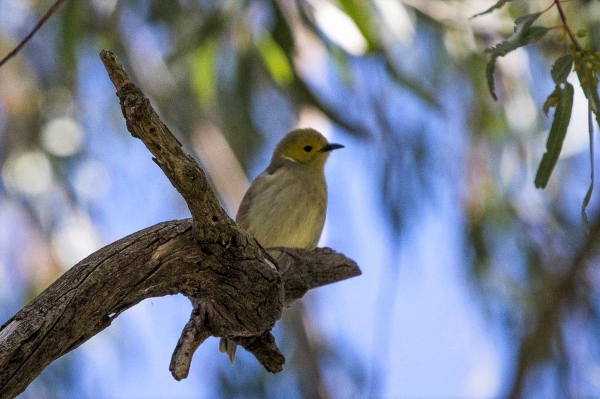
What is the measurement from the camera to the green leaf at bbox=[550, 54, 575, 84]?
2344mm

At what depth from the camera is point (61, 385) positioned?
19.0ft

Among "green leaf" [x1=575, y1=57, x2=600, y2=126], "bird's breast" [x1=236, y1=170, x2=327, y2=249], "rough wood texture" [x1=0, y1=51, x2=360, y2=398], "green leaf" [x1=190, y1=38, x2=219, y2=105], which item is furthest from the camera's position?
"green leaf" [x1=190, y1=38, x2=219, y2=105]

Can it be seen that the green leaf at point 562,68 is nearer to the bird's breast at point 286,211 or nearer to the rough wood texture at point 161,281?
the rough wood texture at point 161,281

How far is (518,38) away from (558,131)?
275mm

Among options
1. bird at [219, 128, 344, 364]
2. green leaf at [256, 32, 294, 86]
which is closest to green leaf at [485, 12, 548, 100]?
bird at [219, 128, 344, 364]

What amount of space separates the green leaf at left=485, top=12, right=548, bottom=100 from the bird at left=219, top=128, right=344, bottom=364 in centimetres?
154

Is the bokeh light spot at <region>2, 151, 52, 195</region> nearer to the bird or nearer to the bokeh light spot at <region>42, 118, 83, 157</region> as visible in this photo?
the bokeh light spot at <region>42, 118, 83, 157</region>

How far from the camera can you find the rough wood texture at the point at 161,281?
2.03m

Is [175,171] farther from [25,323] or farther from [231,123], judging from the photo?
[231,123]

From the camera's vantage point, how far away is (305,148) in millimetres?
4422

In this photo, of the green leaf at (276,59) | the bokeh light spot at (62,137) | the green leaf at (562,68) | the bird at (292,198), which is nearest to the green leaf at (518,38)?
the green leaf at (562,68)

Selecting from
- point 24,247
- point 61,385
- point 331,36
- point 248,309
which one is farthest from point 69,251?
point 248,309

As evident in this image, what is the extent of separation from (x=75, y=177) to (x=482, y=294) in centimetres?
260

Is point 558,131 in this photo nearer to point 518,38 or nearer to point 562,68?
point 562,68
